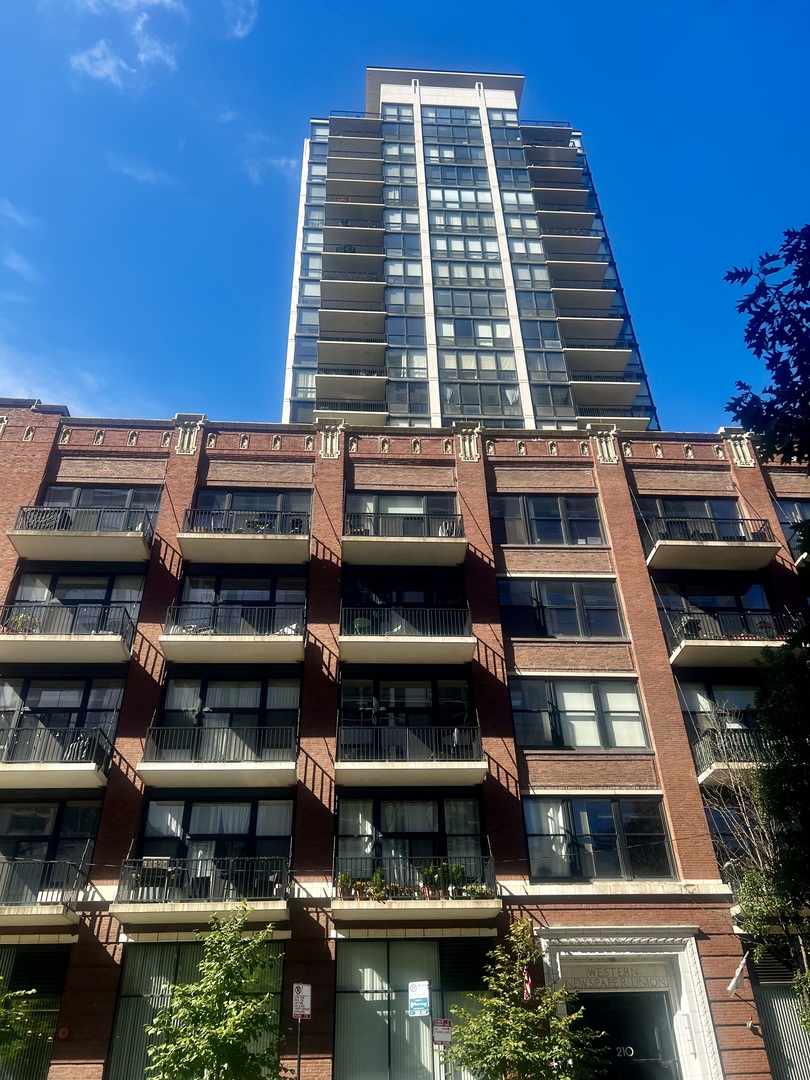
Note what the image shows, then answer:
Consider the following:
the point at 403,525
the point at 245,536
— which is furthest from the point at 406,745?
the point at 245,536

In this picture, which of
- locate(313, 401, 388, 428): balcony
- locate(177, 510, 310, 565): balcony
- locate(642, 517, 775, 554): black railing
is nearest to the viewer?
locate(177, 510, 310, 565): balcony

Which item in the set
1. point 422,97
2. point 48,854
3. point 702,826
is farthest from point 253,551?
point 422,97

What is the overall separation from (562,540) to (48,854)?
17268mm

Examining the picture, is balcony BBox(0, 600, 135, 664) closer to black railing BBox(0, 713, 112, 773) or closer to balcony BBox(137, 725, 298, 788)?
black railing BBox(0, 713, 112, 773)

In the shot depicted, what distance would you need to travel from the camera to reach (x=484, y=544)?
2419 centimetres

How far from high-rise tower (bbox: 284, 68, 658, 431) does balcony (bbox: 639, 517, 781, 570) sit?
19950 millimetres

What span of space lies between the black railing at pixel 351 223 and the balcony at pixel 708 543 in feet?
124

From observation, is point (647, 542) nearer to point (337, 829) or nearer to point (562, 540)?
point (562, 540)

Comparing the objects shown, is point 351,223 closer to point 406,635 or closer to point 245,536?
point 245,536

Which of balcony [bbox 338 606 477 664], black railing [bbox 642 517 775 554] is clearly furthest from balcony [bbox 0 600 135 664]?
black railing [bbox 642 517 775 554]

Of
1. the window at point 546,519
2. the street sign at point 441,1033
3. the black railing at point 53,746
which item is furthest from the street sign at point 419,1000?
the window at point 546,519

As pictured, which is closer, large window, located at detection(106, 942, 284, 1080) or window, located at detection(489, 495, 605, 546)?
large window, located at detection(106, 942, 284, 1080)

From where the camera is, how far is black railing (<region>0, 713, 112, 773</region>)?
62.5ft

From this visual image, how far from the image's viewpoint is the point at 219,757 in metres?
20.0
